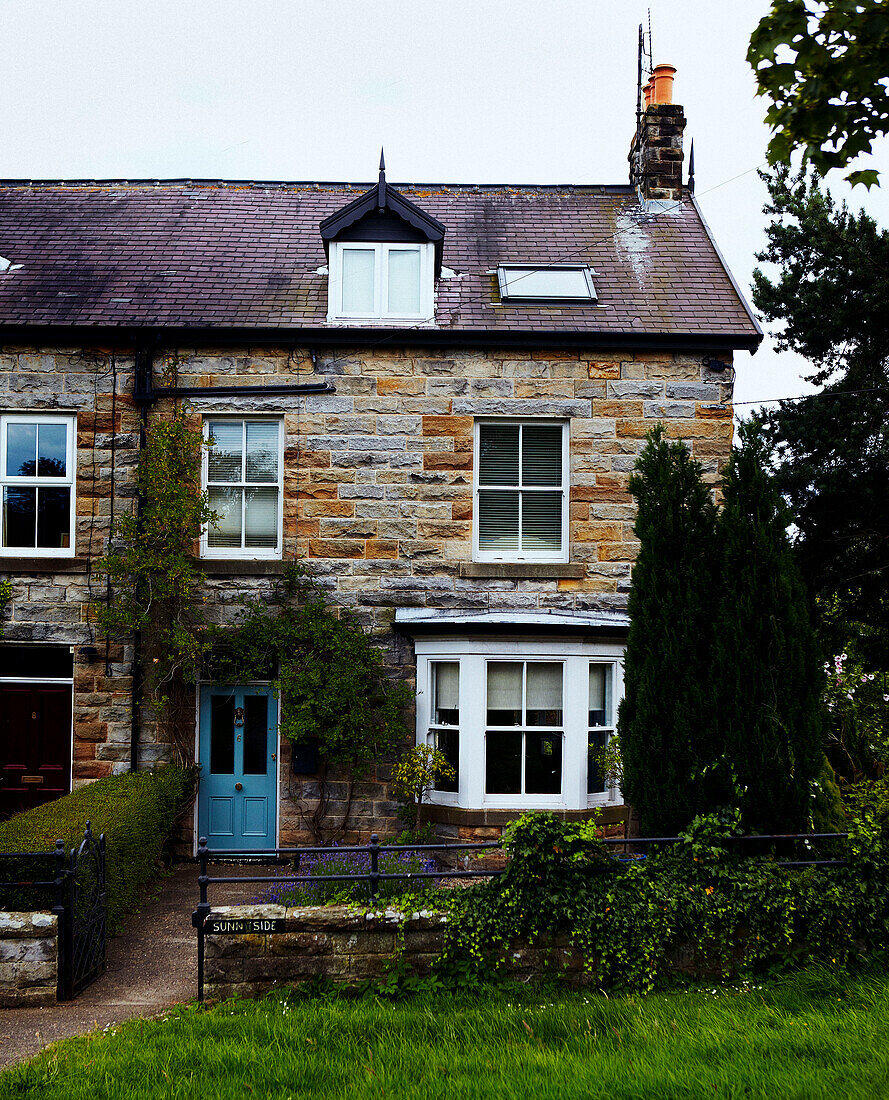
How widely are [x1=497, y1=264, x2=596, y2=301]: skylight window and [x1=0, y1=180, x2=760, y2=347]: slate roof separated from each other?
22cm

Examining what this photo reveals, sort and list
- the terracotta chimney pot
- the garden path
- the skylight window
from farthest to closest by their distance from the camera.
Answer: the terracotta chimney pot → the skylight window → the garden path

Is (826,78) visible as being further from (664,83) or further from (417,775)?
(664,83)

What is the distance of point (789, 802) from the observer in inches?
283

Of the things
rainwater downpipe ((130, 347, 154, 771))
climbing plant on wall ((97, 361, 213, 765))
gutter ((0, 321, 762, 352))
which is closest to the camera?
climbing plant on wall ((97, 361, 213, 765))

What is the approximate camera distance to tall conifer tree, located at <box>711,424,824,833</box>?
23.6 ft

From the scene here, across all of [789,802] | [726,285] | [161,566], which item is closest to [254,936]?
[789,802]

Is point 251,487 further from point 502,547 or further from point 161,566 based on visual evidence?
point 502,547

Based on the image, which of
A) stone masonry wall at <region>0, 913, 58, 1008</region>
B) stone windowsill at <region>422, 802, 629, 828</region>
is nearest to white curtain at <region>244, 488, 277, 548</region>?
stone windowsill at <region>422, 802, 629, 828</region>

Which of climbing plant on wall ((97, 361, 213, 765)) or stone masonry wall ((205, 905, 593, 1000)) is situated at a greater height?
climbing plant on wall ((97, 361, 213, 765))

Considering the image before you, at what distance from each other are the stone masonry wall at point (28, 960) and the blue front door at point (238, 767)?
190 inches

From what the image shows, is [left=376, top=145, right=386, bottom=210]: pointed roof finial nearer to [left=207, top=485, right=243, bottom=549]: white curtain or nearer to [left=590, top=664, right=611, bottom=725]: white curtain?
[left=207, top=485, right=243, bottom=549]: white curtain

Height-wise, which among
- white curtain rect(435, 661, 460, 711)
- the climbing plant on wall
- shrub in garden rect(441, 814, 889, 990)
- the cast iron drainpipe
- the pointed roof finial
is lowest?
shrub in garden rect(441, 814, 889, 990)

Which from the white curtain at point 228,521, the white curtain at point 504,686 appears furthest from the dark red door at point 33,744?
the white curtain at point 504,686

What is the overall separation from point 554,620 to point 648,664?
353 cm
